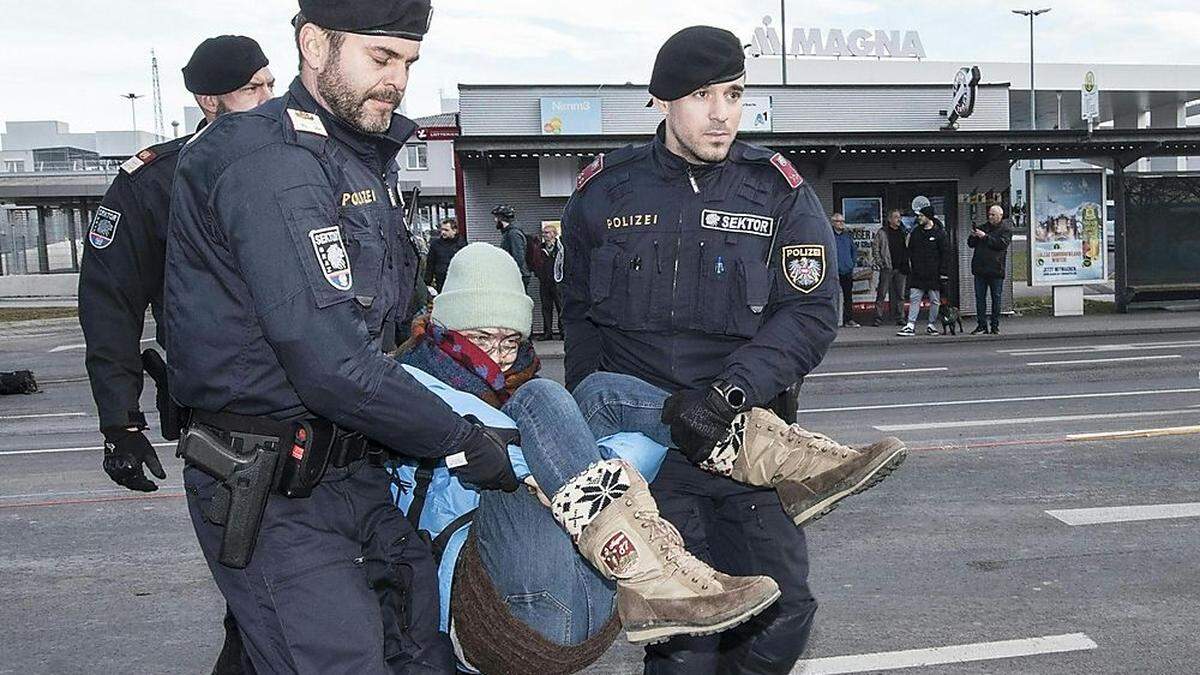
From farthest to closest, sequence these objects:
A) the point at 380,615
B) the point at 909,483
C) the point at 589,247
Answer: the point at 909,483, the point at 589,247, the point at 380,615

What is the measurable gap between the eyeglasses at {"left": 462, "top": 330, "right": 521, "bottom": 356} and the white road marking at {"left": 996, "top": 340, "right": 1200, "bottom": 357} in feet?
43.4

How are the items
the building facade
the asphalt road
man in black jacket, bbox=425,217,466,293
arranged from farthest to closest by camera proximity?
1. the building facade
2. man in black jacket, bbox=425,217,466,293
3. the asphalt road

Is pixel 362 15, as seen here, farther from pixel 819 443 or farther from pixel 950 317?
pixel 950 317

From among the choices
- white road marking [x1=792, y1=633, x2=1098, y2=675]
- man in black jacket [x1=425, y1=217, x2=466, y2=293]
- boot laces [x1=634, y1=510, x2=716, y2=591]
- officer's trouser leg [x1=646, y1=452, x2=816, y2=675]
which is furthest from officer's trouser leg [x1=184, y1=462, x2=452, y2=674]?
man in black jacket [x1=425, y1=217, x2=466, y2=293]

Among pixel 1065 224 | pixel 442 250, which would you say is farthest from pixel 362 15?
pixel 1065 224

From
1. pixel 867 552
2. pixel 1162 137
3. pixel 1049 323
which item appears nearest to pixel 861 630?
pixel 867 552

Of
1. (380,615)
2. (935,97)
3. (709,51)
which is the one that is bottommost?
(380,615)

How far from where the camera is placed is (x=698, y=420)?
10.7 ft

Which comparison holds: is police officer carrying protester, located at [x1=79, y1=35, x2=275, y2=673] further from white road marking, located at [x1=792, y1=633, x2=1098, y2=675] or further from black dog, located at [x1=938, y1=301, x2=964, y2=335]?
black dog, located at [x1=938, y1=301, x2=964, y2=335]

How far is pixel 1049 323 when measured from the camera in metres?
19.5

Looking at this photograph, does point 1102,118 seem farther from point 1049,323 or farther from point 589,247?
point 589,247

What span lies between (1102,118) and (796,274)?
67.5 metres

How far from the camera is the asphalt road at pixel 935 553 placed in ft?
16.3

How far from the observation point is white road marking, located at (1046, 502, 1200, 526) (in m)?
6.74
